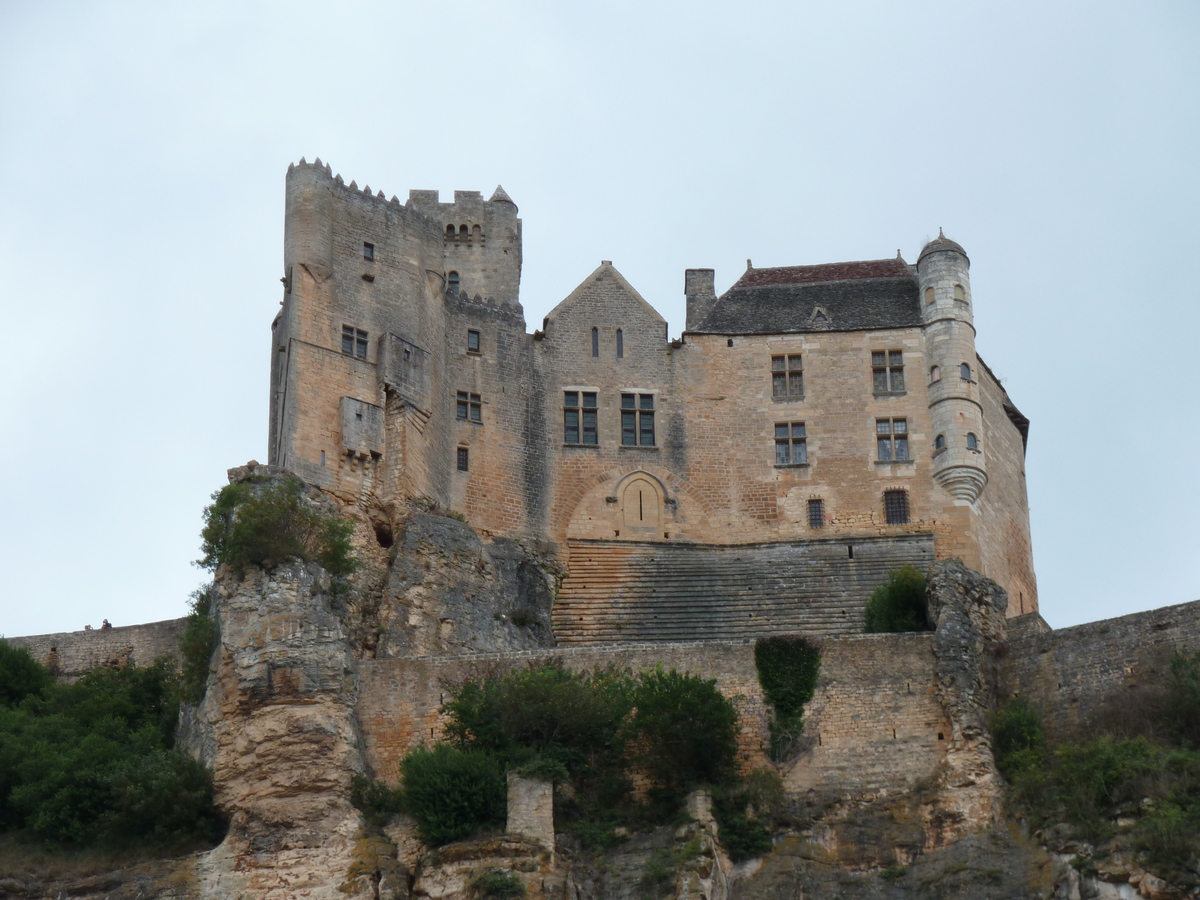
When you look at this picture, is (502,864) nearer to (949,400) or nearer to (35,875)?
(35,875)

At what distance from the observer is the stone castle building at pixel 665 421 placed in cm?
4741

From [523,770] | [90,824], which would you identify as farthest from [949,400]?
[90,824]

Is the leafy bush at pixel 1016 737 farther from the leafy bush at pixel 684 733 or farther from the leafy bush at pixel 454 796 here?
the leafy bush at pixel 454 796

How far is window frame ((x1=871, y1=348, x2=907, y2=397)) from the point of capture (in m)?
52.0

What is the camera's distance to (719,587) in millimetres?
48625

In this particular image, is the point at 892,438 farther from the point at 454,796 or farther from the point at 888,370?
the point at 454,796

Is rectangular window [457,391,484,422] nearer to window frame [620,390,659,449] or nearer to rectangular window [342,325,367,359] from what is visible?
window frame [620,390,659,449]

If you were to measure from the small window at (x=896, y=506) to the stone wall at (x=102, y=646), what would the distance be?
16.9 meters

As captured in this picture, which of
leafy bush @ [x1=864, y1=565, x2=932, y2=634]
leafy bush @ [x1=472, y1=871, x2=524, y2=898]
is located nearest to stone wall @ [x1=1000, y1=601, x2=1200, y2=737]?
leafy bush @ [x1=864, y1=565, x2=932, y2=634]

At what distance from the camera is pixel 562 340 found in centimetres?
5272

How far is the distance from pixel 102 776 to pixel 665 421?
60.3ft

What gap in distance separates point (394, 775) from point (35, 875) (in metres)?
6.63

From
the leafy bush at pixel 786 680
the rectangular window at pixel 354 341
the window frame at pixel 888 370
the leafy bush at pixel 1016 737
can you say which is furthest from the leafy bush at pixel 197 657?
the window frame at pixel 888 370

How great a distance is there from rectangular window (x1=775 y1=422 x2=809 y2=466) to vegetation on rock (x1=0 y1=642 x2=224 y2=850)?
1614cm
